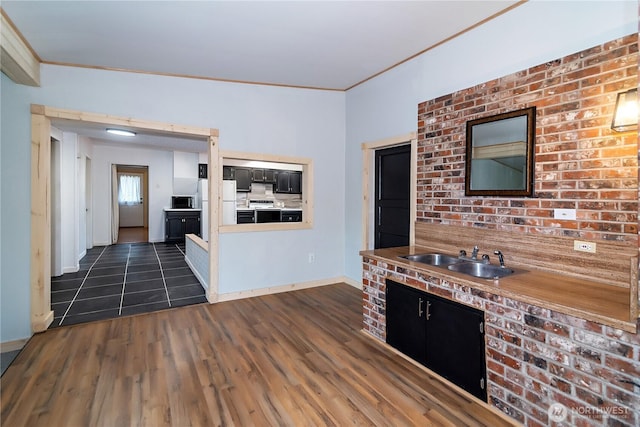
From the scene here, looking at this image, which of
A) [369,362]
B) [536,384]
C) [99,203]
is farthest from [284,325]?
[99,203]

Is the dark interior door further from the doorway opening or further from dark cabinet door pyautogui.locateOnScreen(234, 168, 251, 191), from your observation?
the doorway opening

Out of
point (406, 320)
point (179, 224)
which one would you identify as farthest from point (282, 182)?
point (406, 320)

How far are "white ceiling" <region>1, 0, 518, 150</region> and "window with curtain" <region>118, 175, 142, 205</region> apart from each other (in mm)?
9791

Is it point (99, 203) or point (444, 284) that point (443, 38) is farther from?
point (99, 203)

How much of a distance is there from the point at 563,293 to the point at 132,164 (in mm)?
9534

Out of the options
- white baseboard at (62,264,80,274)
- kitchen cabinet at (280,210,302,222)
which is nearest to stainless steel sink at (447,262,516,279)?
kitchen cabinet at (280,210,302,222)

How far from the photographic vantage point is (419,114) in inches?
130

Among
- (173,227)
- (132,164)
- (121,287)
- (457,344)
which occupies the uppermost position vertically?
(132,164)

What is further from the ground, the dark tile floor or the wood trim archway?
the wood trim archway

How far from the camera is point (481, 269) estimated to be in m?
2.57

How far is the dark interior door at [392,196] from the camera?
3.71 m
